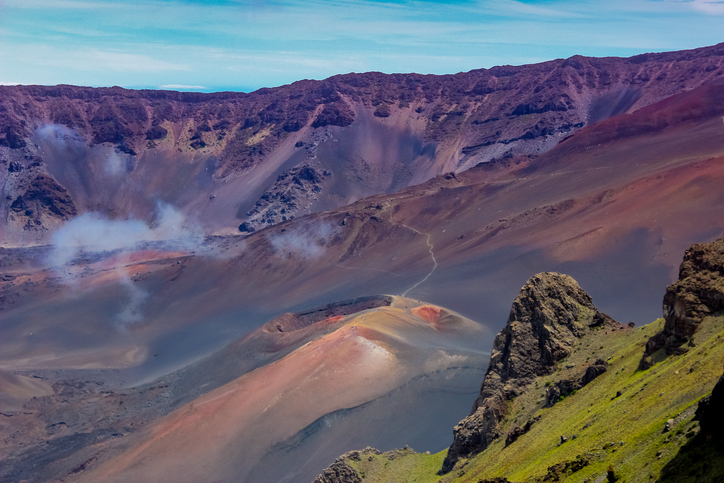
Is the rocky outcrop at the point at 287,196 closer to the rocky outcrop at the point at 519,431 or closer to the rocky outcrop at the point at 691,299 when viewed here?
the rocky outcrop at the point at 519,431

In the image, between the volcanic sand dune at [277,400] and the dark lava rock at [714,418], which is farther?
the volcanic sand dune at [277,400]

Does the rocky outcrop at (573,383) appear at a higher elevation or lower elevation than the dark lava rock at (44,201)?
higher

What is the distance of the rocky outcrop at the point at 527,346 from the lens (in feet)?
98.5

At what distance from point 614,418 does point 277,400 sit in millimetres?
46794

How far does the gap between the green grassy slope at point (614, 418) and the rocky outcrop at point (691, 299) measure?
41 cm

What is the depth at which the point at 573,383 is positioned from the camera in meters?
27.3

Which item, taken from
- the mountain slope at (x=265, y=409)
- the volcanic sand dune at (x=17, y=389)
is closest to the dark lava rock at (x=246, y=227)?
the volcanic sand dune at (x=17, y=389)

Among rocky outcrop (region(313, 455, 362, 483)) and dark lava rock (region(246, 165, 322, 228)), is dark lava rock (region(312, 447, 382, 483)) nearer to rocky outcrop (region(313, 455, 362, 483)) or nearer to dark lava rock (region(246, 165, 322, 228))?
rocky outcrop (region(313, 455, 362, 483))

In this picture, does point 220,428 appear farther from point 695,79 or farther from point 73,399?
point 695,79

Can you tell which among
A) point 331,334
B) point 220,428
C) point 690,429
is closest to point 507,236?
point 331,334

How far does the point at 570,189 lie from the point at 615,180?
769 cm

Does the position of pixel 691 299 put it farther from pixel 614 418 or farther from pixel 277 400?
pixel 277 400

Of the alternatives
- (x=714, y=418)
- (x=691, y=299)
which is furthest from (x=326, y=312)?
(x=714, y=418)

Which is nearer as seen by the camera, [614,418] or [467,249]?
[614,418]
